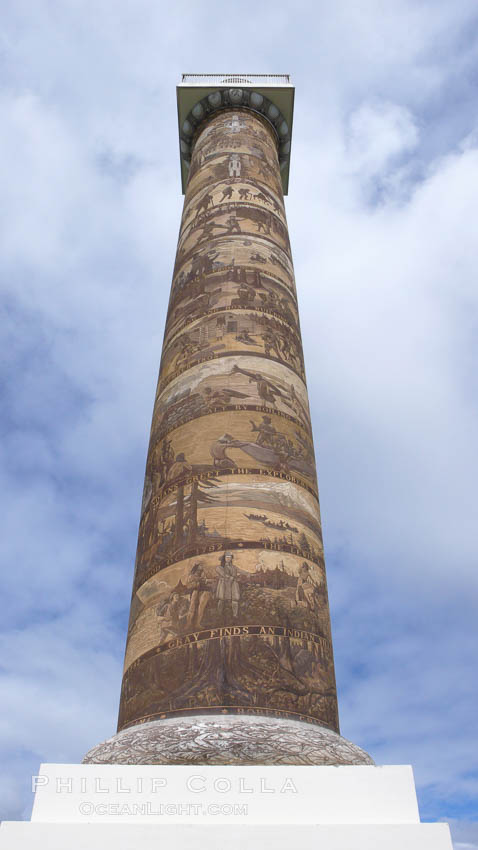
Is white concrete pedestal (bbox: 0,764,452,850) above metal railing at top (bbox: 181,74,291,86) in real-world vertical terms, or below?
below

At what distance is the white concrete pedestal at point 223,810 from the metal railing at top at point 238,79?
9317 mm

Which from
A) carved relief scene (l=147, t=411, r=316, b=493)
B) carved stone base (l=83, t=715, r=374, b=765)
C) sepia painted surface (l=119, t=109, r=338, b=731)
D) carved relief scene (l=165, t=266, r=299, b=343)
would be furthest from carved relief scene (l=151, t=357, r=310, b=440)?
carved stone base (l=83, t=715, r=374, b=765)

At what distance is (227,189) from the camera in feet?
25.6

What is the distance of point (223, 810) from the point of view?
3.51 m

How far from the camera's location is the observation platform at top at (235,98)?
977 centimetres

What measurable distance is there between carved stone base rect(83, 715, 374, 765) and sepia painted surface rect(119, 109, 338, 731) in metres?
0.11

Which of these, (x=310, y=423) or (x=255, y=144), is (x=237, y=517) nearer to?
(x=310, y=423)

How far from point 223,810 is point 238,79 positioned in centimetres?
979

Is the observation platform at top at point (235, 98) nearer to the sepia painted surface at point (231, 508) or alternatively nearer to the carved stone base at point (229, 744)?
the sepia painted surface at point (231, 508)

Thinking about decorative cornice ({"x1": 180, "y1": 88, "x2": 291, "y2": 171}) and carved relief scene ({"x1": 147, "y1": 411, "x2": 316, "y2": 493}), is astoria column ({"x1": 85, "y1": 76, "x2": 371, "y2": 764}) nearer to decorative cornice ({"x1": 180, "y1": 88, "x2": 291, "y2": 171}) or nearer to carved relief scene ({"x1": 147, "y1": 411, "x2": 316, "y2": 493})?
carved relief scene ({"x1": 147, "y1": 411, "x2": 316, "y2": 493})

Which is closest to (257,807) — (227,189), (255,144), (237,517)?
(237,517)

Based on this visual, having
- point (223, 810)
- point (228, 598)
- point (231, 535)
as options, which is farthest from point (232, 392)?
point (223, 810)

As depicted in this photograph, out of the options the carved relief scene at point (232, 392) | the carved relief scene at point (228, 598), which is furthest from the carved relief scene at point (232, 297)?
the carved relief scene at point (228, 598)

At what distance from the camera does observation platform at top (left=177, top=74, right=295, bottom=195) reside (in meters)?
9.77
